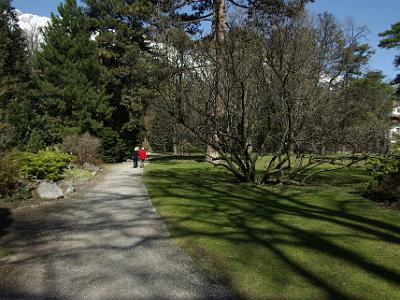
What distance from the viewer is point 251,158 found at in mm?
13766

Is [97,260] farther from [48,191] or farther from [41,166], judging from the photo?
[41,166]

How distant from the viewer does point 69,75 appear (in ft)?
79.5

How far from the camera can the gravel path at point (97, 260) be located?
4508mm

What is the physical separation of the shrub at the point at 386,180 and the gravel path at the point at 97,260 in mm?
6441

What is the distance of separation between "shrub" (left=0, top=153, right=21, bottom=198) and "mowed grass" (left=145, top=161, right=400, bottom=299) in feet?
13.2

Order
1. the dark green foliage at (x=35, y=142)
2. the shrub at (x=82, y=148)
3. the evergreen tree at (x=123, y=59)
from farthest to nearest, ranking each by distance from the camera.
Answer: the evergreen tree at (x=123, y=59) < the shrub at (x=82, y=148) < the dark green foliage at (x=35, y=142)

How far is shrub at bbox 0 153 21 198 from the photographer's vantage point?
1034 cm

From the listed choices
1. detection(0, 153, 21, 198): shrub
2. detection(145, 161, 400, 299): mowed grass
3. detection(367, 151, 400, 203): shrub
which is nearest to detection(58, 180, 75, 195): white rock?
detection(0, 153, 21, 198): shrub

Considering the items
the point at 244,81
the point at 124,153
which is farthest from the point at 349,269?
the point at 124,153

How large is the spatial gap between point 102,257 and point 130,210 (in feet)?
11.6

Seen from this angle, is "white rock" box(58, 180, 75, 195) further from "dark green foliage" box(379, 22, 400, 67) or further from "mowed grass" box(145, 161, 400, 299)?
"dark green foliage" box(379, 22, 400, 67)

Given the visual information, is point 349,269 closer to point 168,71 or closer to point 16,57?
point 168,71

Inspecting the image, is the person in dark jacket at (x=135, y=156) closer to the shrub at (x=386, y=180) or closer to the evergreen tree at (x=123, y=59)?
the evergreen tree at (x=123, y=59)

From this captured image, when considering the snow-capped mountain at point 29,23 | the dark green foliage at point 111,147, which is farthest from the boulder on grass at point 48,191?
the snow-capped mountain at point 29,23
